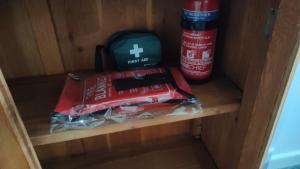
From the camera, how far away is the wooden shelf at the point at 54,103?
1.92 ft

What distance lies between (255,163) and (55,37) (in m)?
0.67

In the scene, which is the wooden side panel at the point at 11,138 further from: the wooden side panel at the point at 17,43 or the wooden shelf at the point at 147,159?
the wooden shelf at the point at 147,159

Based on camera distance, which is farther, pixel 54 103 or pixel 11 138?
pixel 54 103

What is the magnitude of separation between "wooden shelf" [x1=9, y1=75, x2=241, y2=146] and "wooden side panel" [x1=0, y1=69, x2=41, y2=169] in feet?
0.16

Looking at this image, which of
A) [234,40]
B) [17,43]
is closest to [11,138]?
[17,43]

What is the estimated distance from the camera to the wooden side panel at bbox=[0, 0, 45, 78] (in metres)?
0.67

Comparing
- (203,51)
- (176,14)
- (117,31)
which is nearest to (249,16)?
(203,51)

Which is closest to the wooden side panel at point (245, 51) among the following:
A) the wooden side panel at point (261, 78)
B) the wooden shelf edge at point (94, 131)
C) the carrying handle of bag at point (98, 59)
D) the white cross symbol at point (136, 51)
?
the wooden side panel at point (261, 78)

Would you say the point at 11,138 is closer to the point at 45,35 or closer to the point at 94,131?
the point at 94,131

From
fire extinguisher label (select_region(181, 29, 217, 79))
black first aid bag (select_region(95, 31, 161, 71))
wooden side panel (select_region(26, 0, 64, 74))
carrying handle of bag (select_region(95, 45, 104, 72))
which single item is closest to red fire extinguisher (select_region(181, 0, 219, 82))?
fire extinguisher label (select_region(181, 29, 217, 79))

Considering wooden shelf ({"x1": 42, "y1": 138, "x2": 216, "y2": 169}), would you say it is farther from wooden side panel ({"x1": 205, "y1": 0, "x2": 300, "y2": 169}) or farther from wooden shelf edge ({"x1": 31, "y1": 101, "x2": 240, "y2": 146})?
wooden shelf edge ({"x1": 31, "y1": 101, "x2": 240, "y2": 146})

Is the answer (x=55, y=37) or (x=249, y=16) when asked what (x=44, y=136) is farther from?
(x=249, y=16)

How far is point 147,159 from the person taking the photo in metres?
0.98

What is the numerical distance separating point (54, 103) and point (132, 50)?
0.26 m
